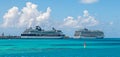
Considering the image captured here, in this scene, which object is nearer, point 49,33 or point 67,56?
point 67,56

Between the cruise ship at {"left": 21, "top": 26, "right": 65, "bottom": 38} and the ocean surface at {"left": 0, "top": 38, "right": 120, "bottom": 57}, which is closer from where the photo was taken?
the ocean surface at {"left": 0, "top": 38, "right": 120, "bottom": 57}

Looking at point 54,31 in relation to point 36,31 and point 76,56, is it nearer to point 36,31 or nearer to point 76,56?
point 36,31

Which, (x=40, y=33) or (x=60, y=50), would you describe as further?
(x=40, y=33)

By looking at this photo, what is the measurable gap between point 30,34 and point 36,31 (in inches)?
157

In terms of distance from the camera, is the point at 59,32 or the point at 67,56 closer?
the point at 67,56

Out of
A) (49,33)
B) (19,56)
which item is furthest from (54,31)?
(19,56)

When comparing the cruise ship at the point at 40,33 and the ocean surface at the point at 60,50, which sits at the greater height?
the cruise ship at the point at 40,33

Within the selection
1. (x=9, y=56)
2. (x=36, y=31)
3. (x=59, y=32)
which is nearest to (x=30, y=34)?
(x=36, y=31)

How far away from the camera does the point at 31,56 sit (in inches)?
1943

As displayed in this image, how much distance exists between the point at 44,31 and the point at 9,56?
5565 inches

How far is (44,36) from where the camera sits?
19212cm

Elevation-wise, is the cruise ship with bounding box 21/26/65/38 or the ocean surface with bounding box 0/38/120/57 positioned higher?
the cruise ship with bounding box 21/26/65/38

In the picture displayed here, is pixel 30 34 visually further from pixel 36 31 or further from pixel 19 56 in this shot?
pixel 19 56

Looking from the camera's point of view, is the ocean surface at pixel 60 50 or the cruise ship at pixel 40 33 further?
the cruise ship at pixel 40 33
